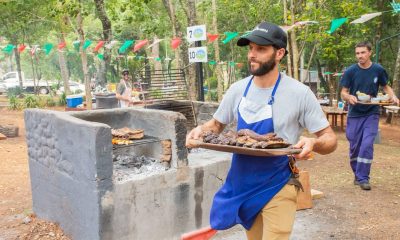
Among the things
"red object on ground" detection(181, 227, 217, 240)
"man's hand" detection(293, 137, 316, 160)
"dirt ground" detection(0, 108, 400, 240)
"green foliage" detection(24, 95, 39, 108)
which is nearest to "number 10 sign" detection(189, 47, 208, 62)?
"dirt ground" detection(0, 108, 400, 240)

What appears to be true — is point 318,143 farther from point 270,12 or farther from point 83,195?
point 270,12

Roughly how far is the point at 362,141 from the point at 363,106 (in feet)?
1.56

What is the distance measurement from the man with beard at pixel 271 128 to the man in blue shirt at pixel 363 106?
3461mm

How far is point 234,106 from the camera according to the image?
9.87 ft

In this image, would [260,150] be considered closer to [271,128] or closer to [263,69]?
[271,128]

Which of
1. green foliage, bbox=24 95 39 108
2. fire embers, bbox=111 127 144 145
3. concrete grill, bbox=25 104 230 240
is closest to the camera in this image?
concrete grill, bbox=25 104 230 240

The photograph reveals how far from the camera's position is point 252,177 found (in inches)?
107

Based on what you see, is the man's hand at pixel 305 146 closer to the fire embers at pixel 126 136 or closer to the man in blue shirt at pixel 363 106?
the fire embers at pixel 126 136

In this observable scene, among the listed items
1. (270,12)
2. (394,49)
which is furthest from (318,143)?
(394,49)

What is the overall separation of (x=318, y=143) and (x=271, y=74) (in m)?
0.52

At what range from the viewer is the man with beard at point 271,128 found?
2701mm

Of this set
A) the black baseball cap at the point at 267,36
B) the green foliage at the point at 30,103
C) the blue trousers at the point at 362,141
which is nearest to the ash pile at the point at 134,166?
the black baseball cap at the point at 267,36

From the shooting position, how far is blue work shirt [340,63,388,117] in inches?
238

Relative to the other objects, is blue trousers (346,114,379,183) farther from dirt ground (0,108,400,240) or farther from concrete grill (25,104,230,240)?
concrete grill (25,104,230,240)
